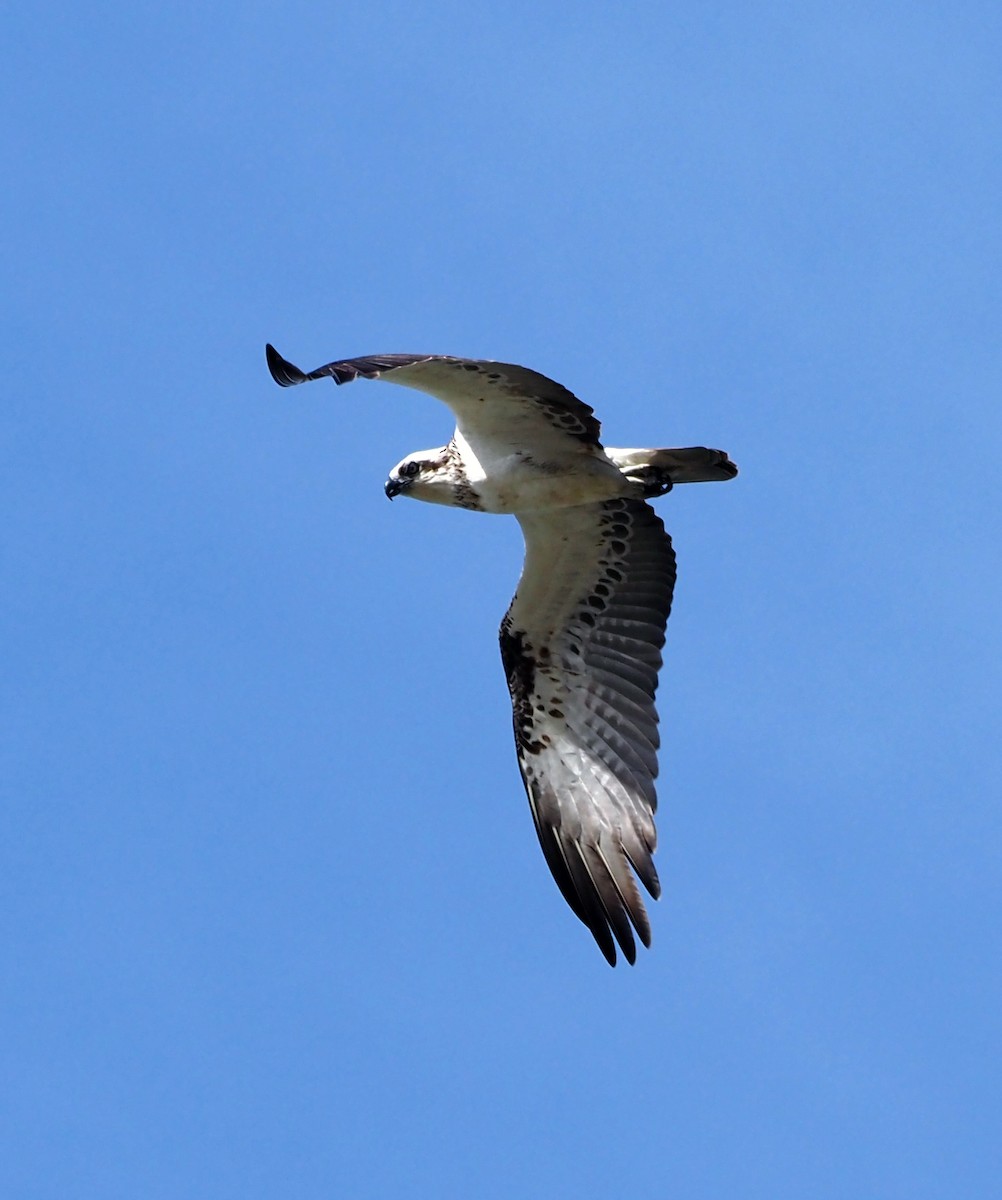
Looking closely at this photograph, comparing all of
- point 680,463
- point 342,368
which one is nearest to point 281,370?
point 342,368

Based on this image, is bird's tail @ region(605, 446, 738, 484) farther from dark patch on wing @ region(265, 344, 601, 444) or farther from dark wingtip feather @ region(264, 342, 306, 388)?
dark wingtip feather @ region(264, 342, 306, 388)

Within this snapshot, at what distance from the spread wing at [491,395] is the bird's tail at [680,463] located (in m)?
0.28

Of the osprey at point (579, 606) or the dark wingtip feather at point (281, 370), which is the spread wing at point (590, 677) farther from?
the dark wingtip feather at point (281, 370)

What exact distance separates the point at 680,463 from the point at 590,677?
173 centimetres

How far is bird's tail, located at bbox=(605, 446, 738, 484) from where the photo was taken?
1245cm

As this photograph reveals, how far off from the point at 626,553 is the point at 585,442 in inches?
46.5

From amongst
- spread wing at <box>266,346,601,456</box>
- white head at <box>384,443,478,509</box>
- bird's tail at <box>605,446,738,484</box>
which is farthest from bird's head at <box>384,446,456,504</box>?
bird's tail at <box>605,446,738,484</box>

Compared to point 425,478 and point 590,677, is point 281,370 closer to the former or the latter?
point 425,478

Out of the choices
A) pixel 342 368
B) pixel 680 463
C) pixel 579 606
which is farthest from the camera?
pixel 579 606

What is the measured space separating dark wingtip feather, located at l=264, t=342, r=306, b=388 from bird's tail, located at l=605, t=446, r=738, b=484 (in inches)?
88.0

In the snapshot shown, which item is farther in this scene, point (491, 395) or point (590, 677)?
point (590, 677)

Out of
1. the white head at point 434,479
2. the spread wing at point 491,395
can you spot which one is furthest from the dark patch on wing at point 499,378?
the white head at point 434,479

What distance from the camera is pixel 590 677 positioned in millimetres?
13375

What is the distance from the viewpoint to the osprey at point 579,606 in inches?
→ 481
